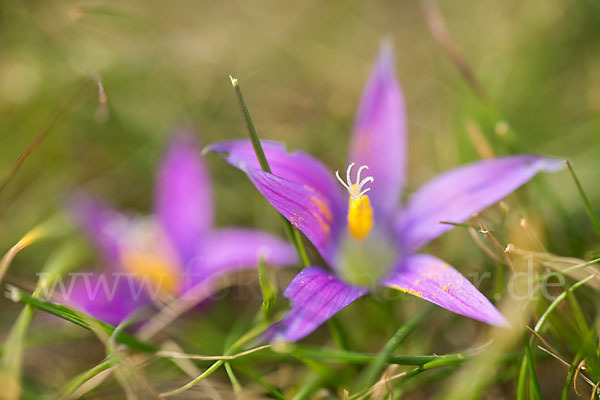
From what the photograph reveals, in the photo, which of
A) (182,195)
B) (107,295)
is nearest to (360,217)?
(182,195)

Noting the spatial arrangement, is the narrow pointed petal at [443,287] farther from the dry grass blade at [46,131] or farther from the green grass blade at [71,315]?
the dry grass blade at [46,131]

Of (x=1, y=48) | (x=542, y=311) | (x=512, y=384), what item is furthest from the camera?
(x=1, y=48)

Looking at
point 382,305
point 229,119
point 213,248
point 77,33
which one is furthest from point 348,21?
point 382,305

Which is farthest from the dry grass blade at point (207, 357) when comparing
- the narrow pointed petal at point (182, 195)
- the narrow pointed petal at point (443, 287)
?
the narrow pointed petal at point (182, 195)

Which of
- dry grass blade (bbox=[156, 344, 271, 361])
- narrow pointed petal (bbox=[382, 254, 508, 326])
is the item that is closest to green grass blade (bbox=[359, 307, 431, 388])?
narrow pointed petal (bbox=[382, 254, 508, 326])

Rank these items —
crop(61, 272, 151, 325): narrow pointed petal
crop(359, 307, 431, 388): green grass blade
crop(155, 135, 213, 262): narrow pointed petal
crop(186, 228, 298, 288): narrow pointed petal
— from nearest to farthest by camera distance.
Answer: crop(359, 307, 431, 388): green grass blade → crop(61, 272, 151, 325): narrow pointed petal → crop(186, 228, 298, 288): narrow pointed petal → crop(155, 135, 213, 262): narrow pointed petal

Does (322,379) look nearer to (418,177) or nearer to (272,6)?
(418,177)

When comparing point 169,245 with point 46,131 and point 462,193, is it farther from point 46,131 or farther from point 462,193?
point 462,193

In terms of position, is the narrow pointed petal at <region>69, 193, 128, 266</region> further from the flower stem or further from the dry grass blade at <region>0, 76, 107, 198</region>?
the flower stem
